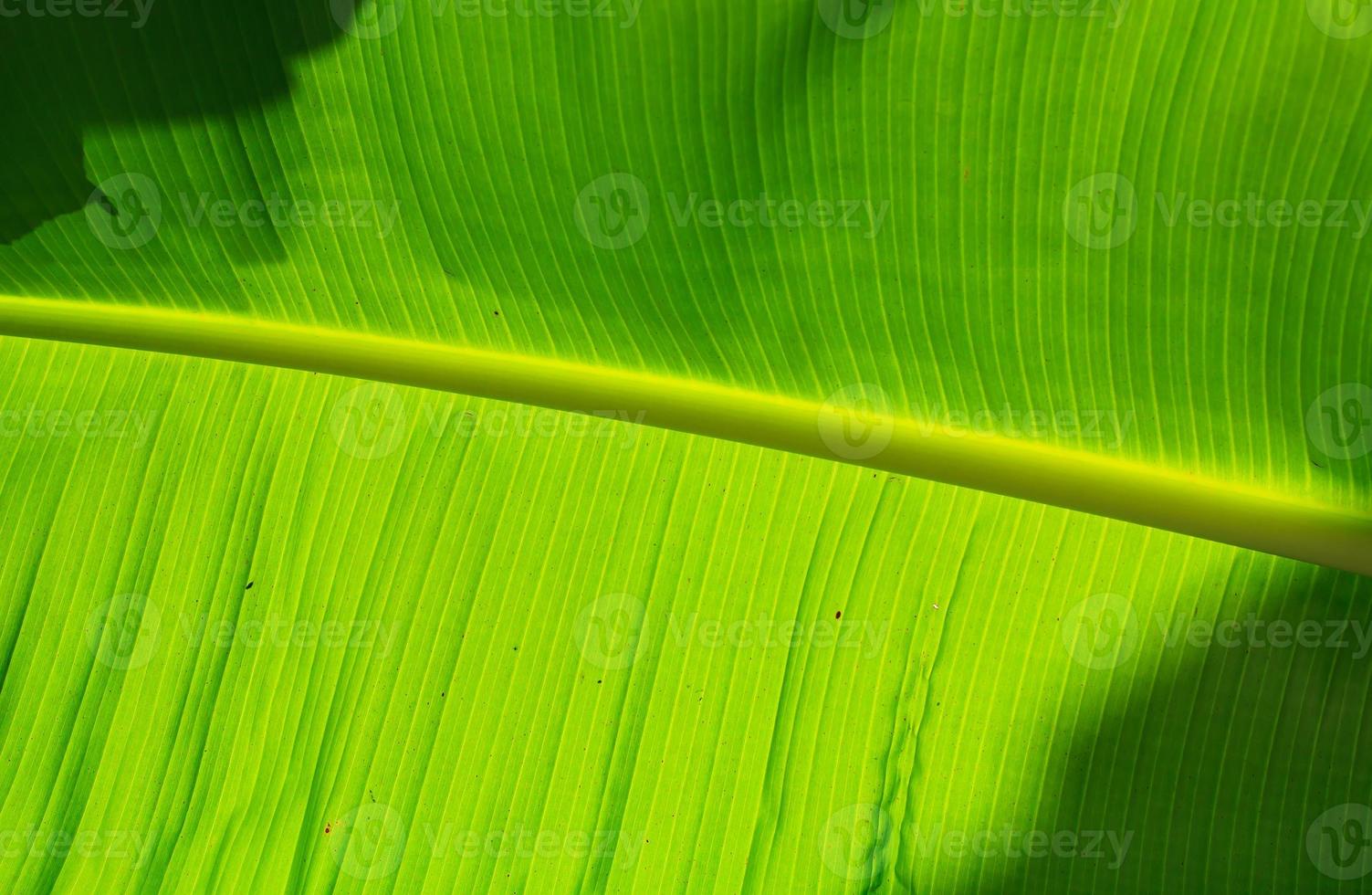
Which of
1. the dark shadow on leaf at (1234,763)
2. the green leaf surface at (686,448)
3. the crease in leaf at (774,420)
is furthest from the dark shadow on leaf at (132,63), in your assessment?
the dark shadow on leaf at (1234,763)

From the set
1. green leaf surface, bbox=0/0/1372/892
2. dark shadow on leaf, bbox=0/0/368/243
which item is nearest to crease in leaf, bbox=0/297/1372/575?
green leaf surface, bbox=0/0/1372/892

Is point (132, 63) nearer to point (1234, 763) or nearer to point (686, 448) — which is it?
point (686, 448)

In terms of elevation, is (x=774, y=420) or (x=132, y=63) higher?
(x=132, y=63)

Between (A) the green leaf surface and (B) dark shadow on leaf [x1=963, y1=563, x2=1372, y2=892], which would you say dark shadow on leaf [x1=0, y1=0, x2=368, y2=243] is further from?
(B) dark shadow on leaf [x1=963, y1=563, x2=1372, y2=892]

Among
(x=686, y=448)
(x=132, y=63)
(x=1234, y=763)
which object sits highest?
(x=132, y=63)

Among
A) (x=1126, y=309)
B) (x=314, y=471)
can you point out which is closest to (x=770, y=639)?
(x=1126, y=309)

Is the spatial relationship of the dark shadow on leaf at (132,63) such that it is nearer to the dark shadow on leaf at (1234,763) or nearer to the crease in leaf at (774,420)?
the crease in leaf at (774,420)

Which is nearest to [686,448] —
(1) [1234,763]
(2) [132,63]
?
(1) [1234,763]

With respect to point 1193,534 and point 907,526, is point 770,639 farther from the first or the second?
point 1193,534
